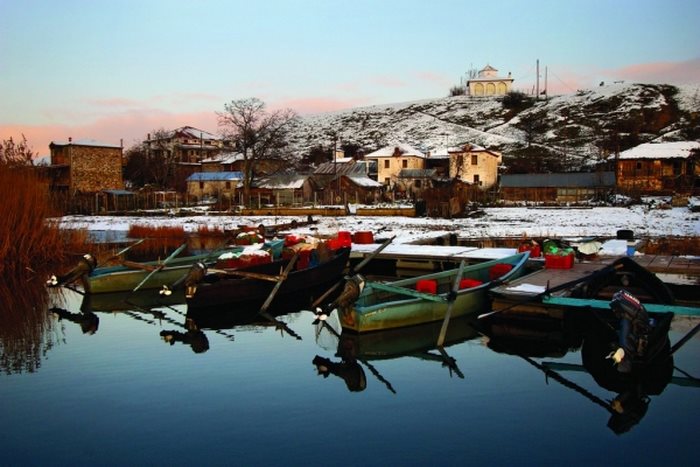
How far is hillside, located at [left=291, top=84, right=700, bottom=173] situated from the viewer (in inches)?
3332

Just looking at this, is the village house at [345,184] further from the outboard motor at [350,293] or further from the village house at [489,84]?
the village house at [489,84]

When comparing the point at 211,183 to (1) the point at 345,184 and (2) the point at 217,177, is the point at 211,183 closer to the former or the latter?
(2) the point at 217,177

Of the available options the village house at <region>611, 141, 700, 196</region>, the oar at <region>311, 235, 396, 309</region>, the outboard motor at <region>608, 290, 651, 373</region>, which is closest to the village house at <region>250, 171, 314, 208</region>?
the village house at <region>611, 141, 700, 196</region>

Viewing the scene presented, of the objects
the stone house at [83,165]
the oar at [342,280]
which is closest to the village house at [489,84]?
the stone house at [83,165]

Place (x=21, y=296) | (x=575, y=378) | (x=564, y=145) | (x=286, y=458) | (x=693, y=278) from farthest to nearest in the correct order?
(x=564, y=145) < (x=21, y=296) < (x=693, y=278) < (x=575, y=378) < (x=286, y=458)

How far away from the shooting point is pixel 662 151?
209 ft

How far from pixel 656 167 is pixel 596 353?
58.1 meters

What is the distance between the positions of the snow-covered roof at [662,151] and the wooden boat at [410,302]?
54.0 meters

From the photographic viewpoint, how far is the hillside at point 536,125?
278 feet

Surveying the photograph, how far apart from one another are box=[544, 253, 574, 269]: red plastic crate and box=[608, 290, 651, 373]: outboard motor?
278 inches

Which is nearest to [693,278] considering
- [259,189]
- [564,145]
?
[259,189]

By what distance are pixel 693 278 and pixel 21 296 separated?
18975 mm

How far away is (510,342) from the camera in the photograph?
43.8ft

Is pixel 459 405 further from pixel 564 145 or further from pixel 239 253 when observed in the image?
pixel 564 145
